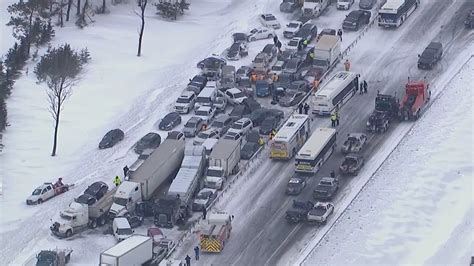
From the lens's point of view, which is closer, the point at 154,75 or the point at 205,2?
the point at 154,75

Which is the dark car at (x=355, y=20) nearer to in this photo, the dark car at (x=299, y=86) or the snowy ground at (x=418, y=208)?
the dark car at (x=299, y=86)

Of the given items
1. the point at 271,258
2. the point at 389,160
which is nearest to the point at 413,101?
the point at 389,160

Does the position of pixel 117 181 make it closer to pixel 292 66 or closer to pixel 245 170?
pixel 245 170

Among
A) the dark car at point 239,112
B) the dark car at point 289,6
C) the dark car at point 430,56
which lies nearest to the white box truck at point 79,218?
the dark car at point 239,112

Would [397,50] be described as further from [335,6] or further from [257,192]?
[257,192]

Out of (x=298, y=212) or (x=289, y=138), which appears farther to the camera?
(x=289, y=138)

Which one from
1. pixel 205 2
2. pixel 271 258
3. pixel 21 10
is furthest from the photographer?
pixel 205 2

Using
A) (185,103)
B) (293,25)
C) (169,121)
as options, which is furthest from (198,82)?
(293,25)
